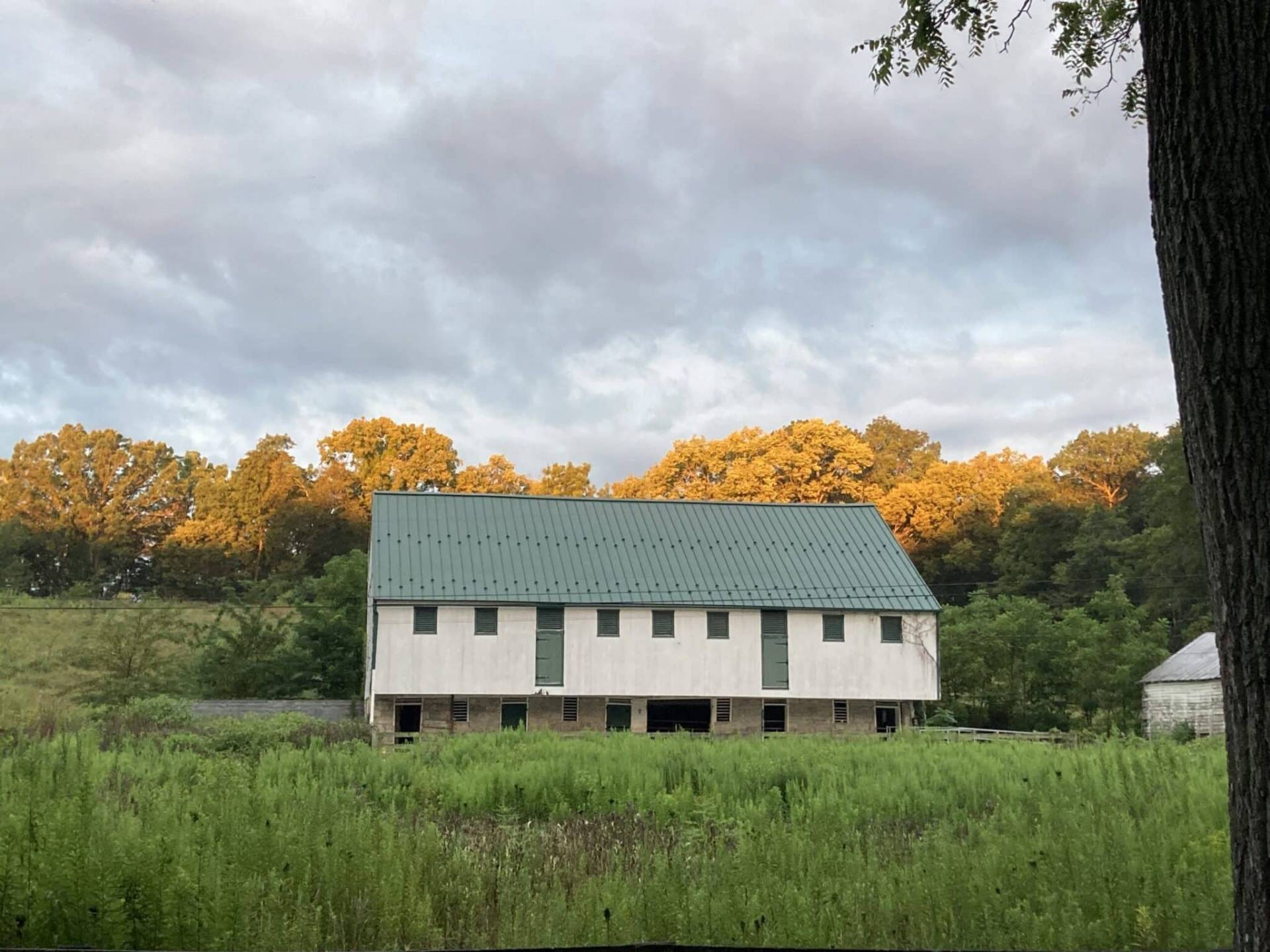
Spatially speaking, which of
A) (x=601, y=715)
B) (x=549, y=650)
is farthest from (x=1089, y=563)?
(x=549, y=650)

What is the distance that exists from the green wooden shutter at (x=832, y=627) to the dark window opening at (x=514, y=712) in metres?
9.01

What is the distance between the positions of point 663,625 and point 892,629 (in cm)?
690

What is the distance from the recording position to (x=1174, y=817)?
9297 millimetres

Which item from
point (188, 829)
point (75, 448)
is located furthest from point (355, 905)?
point (75, 448)

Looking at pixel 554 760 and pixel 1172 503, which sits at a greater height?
pixel 1172 503

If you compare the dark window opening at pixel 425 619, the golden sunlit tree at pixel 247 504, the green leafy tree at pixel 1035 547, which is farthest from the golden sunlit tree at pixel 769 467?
the dark window opening at pixel 425 619

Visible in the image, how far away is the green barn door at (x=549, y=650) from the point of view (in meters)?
34.2

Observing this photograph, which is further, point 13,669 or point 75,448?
point 75,448

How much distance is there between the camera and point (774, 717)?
35.8 metres

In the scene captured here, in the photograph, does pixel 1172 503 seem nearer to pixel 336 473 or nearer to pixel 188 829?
pixel 336 473

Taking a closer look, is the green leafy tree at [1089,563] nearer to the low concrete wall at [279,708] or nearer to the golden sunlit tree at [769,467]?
the golden sunlit tree at [769,467]

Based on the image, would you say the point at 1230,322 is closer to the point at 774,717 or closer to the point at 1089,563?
the point at 774,717

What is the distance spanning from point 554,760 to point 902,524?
1905 inches

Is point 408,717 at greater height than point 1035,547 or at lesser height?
lesser
